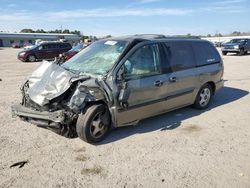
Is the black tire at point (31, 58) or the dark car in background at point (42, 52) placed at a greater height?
the dark car in background at point (42, 52)

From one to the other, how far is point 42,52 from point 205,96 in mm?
18880

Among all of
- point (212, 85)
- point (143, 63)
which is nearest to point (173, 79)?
point (143, 63)

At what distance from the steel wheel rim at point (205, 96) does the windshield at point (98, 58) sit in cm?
274

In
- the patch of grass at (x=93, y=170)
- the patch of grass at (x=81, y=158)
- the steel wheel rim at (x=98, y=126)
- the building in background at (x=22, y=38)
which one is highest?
the building in background at (x=22, y=38)

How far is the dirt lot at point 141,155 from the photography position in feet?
12.7

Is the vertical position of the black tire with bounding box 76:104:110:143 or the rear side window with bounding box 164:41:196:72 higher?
the rear side window with bounding box 164:41:196:72

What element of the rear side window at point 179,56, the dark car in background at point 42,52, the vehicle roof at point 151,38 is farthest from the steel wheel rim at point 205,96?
the dark car in background at point 42,52

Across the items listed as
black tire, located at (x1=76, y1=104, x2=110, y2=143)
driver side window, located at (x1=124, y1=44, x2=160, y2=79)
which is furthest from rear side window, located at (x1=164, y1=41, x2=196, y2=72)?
black tire, located at (x1=76, y1=104, x2=110, y2=143)

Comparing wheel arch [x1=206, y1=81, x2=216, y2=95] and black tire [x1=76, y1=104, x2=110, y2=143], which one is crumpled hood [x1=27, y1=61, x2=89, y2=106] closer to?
black tire [x1=76, y1=104, x2=110, y2=143]

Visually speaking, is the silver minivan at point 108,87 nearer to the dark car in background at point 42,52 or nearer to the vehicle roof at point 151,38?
→ the vehicle roof at point 151,38

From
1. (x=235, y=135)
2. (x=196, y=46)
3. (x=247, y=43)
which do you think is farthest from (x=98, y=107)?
(x=247, y=43)

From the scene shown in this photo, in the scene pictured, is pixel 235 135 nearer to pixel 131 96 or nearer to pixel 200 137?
pixel 200 137

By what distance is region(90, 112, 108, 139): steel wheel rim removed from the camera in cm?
493

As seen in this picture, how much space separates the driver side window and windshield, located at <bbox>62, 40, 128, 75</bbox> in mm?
276
